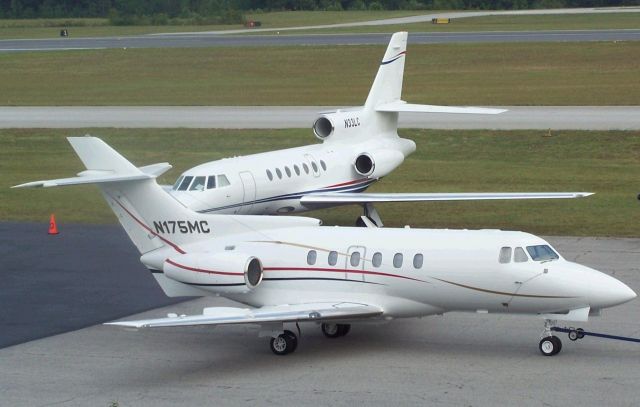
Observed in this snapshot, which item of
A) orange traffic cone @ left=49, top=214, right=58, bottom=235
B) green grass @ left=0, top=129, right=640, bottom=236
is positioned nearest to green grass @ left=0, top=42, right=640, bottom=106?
green grass @ left=0, top=129, right=640, bottom=236

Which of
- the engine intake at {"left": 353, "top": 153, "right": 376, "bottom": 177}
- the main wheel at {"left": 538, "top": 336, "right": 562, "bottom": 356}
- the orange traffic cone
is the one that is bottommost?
the main wheel at {"left": 538, "top": 336, "right": 562, "bottom": 356}

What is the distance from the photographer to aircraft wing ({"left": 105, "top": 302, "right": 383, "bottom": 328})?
1927 cm

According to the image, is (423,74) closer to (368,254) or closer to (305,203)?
(305,203)

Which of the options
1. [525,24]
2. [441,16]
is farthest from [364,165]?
[441,16]

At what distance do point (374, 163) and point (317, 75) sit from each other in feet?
130

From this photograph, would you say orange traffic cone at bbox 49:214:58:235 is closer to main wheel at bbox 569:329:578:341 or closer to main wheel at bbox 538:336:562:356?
main wheel at bbox 538:336:562:356

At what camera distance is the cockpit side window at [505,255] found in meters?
19.8

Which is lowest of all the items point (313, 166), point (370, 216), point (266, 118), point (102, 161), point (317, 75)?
point (102, 161)

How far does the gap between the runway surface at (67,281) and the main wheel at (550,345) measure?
27.9ft

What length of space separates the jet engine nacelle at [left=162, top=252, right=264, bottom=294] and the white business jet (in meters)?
7.83

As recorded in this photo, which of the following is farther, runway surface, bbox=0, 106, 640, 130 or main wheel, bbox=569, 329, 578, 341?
runway surface, bbox=0, 106, 640, 130

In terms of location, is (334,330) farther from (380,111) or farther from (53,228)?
(380,111)

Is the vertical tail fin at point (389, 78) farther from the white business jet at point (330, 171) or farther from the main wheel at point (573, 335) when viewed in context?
the main wheel at point (573, 335)

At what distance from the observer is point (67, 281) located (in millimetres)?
27016
